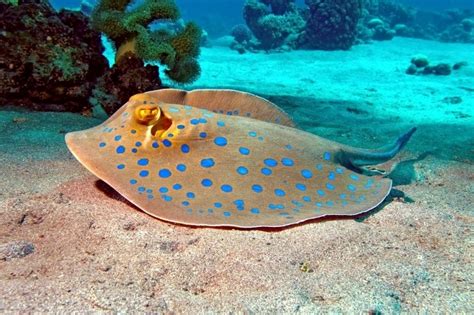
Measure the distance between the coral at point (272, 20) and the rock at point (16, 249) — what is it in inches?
749

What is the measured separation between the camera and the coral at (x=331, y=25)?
18.8 m

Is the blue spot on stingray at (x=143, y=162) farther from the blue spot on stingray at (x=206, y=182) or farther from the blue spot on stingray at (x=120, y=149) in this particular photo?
the blue spot on stingray at (x=206, y=182)

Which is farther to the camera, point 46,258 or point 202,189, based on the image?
point 202,189

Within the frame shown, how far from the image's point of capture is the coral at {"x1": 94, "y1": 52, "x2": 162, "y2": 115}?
5781mm

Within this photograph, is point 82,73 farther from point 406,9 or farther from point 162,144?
point 406,9

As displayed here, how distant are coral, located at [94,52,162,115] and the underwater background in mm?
18

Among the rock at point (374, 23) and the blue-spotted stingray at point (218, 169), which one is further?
the rock at point (374, 23)

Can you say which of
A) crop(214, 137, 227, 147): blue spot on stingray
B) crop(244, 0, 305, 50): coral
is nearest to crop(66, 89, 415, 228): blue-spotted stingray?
crop(214, 137, 227, 147): blue spot on stingray

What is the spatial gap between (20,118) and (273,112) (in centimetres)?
349

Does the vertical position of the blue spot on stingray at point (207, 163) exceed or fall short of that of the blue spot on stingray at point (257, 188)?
it exceeds it

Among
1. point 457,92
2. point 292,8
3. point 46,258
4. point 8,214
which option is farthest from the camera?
point 292,8

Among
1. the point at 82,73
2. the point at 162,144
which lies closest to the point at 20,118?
the point at 82,73

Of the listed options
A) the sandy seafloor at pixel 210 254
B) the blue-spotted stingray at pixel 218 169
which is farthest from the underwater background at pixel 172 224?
the blue-spotted stingray at pixel 218 169

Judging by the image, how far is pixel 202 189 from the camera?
8.97 feet
